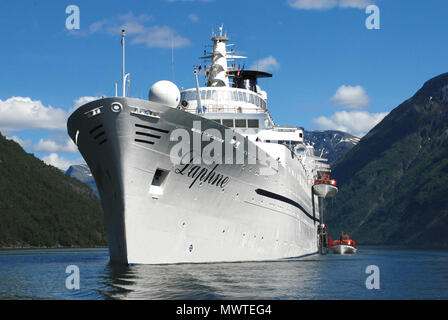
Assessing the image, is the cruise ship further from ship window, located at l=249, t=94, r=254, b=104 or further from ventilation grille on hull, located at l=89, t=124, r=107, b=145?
ship window, located at l=249, t=94, r=254, b=104

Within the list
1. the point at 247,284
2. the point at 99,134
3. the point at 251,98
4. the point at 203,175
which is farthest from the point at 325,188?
the point at 247,284

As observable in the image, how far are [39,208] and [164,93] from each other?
125506 mm

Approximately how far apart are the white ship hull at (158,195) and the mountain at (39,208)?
4040 inches

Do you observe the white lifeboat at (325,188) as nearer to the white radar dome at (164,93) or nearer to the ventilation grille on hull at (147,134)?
the white radar dome at (164,93)

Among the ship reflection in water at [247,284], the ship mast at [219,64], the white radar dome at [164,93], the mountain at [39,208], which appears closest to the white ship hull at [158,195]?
the ship reflection in water at [247,284]

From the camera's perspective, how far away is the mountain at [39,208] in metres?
128

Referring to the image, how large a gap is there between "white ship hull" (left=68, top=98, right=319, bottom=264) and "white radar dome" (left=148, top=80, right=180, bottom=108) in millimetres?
1211

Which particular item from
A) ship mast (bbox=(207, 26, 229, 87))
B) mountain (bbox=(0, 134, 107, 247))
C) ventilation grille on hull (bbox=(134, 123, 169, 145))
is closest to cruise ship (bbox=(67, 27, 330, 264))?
ventilation grille on hull (bbox=(134, 123, 169, 145))

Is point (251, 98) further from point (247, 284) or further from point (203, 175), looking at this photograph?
point (247, 284)

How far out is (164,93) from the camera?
25.7 meters

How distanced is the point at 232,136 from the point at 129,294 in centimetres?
1133

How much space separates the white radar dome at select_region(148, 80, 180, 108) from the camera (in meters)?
25.7

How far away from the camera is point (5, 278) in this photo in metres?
25.6
